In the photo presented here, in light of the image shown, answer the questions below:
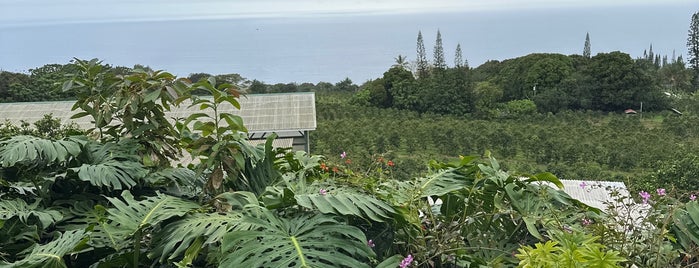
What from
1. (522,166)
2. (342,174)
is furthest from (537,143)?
(342,174)

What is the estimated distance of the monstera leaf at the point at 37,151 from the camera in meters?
1.25

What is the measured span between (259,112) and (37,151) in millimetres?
6790

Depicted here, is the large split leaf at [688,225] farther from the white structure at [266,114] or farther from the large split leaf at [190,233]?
the white structure at [266,114]

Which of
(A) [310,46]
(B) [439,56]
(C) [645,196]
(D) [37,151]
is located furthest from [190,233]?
(A) [310,46]

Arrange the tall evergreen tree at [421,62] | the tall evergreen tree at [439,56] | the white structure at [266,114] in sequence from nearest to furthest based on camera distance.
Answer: the white structure at [266,114] < the tall evergreen tree at [439,56] < the tall evergreen tree at [421,62]

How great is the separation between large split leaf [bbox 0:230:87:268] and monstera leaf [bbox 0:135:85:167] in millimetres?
269

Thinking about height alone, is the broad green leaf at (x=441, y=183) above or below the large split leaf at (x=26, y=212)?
above

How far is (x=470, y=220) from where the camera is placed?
113cm

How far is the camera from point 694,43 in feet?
65.3

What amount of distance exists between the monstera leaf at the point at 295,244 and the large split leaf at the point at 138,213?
0.18 meters

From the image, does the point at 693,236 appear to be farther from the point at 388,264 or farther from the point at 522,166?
the point at 522,166

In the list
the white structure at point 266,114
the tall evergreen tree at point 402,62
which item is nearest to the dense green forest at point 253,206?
the white structure at point 266,114

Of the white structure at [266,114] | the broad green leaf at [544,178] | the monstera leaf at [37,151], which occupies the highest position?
the monstera leaf at [37,151]

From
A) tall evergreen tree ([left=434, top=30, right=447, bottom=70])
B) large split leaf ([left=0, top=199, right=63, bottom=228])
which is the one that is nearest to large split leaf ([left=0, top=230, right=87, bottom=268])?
large split leaf ([left=0, top=199, right=63, bottom=228])
